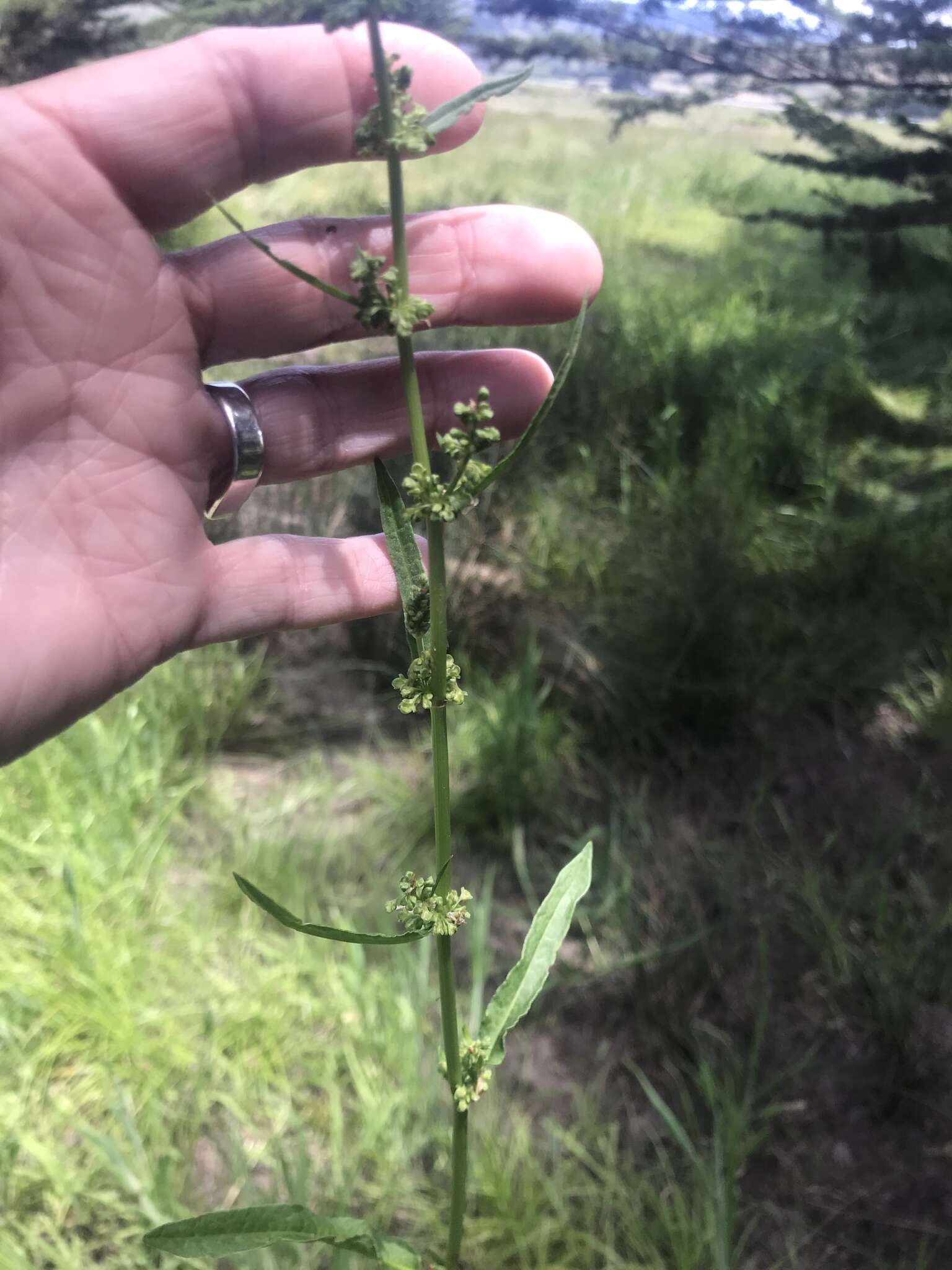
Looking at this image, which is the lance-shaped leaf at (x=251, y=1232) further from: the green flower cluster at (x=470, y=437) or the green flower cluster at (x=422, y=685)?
the green flower cluster at (x=470, y=437)

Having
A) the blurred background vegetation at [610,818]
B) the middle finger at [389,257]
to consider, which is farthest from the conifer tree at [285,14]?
the blurred background vegetation at [610,818]

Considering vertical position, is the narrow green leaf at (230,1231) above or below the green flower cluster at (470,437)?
below

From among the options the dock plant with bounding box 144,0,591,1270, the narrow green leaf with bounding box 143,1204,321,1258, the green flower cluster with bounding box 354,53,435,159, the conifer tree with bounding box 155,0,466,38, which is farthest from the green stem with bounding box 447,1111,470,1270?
the conifer tree with bounding box 155,0,466,38

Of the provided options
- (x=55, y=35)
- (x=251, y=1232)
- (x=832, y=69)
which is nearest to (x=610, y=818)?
(x=251, y=1232)

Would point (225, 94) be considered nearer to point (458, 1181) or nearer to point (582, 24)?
point (458, 1181)

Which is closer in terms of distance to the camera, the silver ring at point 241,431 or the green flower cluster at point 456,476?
the green flower cluster at point 456,476
